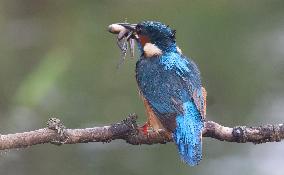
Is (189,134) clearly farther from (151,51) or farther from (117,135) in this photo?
(151,51)

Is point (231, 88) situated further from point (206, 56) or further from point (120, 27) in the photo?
point (120, 27)

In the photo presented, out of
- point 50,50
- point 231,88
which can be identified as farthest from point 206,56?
point 50,50

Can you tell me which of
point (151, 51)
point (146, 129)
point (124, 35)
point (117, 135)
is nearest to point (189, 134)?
point (146, 129)

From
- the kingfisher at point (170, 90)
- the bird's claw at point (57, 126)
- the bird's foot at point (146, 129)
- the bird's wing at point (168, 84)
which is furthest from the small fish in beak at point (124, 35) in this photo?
the bird's claw at point (57, 126)

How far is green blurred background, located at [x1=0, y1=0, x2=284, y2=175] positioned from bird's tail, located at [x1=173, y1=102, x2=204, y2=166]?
1.03 m

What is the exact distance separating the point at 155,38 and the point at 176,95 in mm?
353

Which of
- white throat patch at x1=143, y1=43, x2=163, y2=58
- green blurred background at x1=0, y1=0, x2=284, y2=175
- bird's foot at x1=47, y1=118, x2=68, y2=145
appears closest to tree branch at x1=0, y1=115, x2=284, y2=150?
bird's foot at x1=47, y1=118, x2=68, y2=145

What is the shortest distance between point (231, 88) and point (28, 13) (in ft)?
4.66

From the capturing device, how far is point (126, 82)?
5.21m

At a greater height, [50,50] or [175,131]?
[50,50]

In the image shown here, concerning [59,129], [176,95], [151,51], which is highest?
[151,51]

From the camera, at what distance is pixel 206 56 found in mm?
5273

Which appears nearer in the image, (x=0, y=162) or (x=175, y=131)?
(x=175, y=131)

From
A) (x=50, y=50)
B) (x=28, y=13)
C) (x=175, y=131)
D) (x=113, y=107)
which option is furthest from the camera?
(x=28, y=13)
